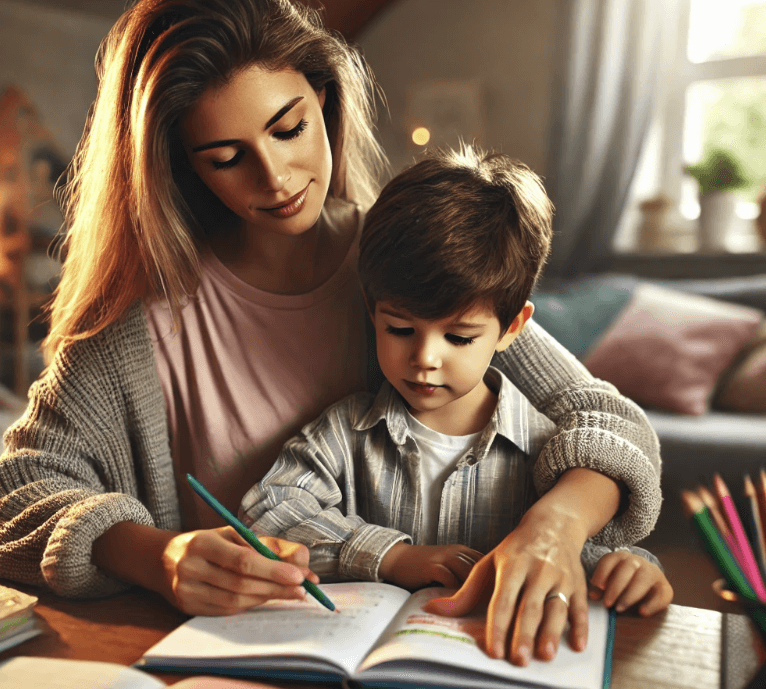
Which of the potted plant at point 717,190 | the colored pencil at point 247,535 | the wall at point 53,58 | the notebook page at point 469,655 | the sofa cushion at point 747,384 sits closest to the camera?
the notebook page at point 469,655

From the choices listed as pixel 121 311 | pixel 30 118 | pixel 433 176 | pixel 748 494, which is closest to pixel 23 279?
pixel 30 118

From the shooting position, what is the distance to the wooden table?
613 mm

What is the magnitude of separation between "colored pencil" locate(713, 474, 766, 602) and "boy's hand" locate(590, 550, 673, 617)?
0.30 feet

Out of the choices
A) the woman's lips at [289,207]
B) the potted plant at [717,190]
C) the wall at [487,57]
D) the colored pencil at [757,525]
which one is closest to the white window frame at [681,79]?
the potted plant at [717,190]

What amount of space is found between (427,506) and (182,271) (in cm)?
45

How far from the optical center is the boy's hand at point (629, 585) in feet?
2.31

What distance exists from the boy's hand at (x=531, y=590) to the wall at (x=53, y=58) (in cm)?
411

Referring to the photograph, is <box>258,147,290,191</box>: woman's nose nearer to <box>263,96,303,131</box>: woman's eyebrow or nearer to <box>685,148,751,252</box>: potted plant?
<box>263,96,303,131</box>: woman's eyebrow

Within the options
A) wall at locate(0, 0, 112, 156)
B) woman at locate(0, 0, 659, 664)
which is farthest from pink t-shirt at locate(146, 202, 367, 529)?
wall at locate(0, 0, 112, 156)

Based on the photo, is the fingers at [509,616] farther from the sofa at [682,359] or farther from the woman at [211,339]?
the sofa at [682,359]

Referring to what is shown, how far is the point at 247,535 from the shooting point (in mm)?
688

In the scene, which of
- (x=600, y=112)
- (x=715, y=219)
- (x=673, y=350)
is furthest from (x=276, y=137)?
(x=600, y=112)

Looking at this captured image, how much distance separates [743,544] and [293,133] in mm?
671

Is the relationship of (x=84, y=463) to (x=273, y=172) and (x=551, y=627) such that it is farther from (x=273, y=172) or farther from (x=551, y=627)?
(x=551, y=627)
